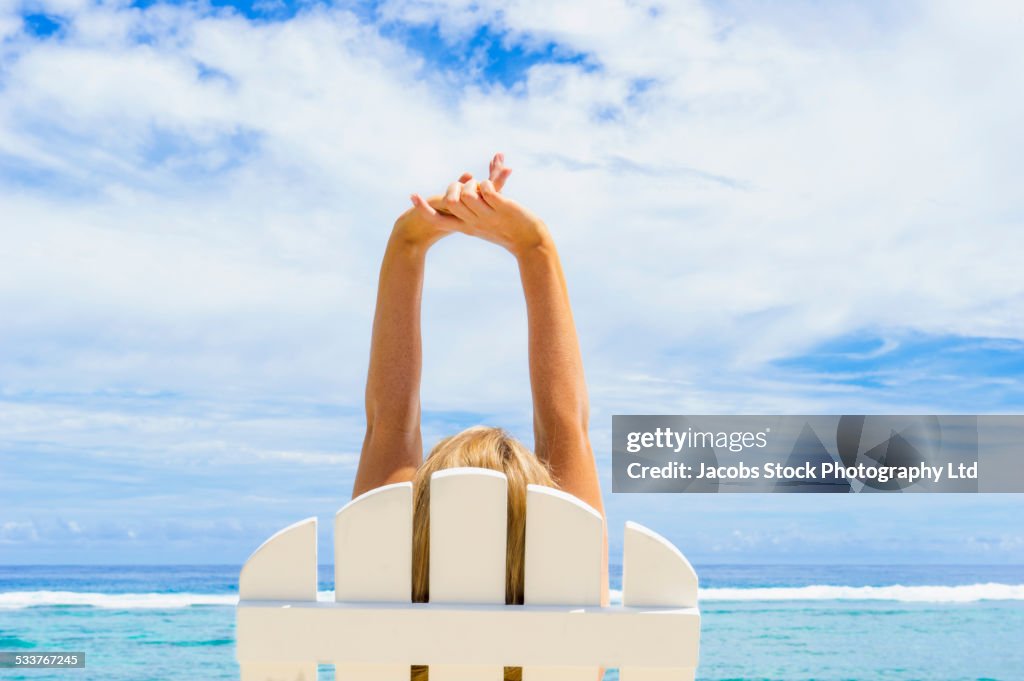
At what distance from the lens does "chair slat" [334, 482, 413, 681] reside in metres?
1.45

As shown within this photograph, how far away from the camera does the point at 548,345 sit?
232 centimetres

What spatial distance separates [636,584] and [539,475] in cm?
29

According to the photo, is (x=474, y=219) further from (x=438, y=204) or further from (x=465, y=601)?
(x=465, y=601)

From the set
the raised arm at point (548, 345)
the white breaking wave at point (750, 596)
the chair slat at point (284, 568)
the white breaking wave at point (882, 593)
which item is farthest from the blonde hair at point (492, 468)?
the white breaking wave at point (882, 593)

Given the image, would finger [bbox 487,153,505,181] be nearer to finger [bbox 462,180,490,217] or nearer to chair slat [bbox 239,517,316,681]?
finger [bbox 462,180,490,217]

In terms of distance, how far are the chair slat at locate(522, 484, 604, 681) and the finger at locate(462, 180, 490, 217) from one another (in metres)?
1.07

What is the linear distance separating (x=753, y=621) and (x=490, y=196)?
11.5m

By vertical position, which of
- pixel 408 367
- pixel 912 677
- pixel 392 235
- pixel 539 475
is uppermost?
pixel 392 235

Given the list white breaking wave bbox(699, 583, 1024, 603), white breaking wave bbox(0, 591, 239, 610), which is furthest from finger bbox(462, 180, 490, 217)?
white breaking wave bbox(699, 583, 1024, 603)

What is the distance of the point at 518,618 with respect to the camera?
56.0 inches

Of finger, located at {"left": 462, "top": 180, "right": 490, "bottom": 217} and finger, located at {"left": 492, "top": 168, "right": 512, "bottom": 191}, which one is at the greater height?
finger, located at {"left": 492, "top": 168, "right": 512, "bottom": 191}

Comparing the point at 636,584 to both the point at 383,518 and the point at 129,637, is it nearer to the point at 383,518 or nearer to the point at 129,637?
the point at 383,518

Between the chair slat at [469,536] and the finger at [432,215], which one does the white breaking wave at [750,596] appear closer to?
the finger at [432,215]

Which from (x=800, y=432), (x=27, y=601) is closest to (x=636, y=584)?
(x=800, y=432)
